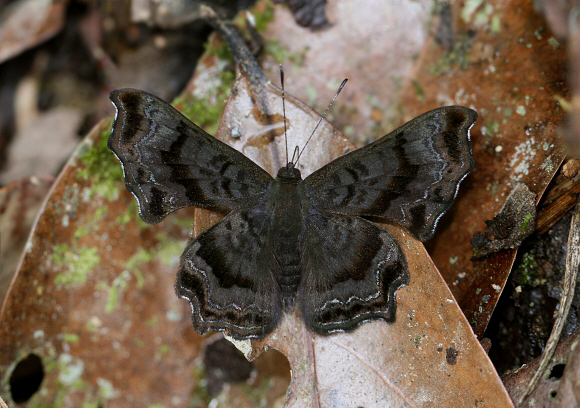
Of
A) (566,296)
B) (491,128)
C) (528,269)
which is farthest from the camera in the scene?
(491,128)

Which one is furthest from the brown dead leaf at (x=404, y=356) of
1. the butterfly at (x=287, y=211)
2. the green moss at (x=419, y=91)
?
the green moss at (x=419, y=91)

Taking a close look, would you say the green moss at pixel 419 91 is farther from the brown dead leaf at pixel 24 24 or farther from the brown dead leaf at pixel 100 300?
the brown dead leaf at pixel 24 24

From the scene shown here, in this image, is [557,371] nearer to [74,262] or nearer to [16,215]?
[74,262]

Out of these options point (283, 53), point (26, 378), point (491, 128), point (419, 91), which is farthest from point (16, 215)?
point (491, 128)

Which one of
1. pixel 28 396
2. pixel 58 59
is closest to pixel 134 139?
pixel 28 396

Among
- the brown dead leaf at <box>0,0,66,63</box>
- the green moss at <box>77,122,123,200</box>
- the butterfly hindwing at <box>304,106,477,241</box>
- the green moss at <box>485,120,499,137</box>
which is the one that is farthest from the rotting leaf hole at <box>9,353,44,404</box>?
the green moss at <box>485,120,499,137</box>

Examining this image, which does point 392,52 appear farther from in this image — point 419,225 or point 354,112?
point 419,225
